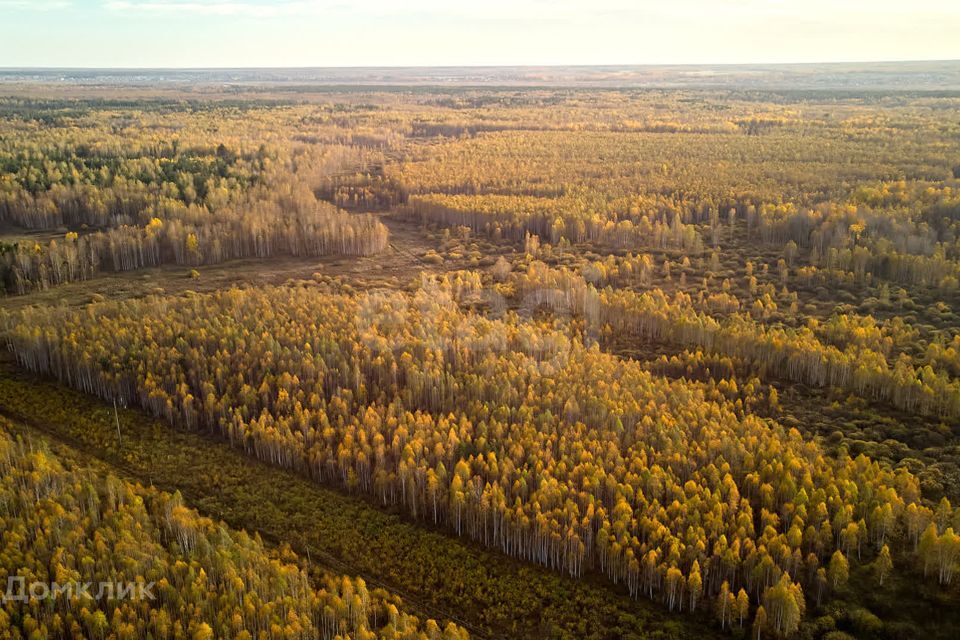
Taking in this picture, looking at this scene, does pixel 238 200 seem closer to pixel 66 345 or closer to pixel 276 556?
pixel 66 345

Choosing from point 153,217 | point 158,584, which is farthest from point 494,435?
point 153,217

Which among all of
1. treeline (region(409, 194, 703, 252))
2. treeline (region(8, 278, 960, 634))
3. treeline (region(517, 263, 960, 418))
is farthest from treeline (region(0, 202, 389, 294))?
treeline (region(517, 263, 960, 418))

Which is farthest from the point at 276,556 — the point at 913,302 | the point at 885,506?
the point at 913,302

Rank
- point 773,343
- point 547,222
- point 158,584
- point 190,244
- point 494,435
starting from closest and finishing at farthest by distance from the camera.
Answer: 1. point 158,584
2. point 494,435
3. point 773,343
4. point 190,244
5. point 547,222

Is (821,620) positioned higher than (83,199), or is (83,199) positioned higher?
(83,199)

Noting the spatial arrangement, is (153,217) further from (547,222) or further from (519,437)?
(519,437)

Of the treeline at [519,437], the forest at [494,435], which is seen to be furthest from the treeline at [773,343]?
the treeline at [519,437]

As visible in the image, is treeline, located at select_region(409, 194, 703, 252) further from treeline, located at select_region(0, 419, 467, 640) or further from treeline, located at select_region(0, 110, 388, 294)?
treeline, located at select_region(0, 419, 467, 640)
